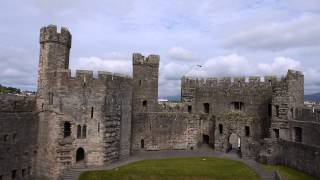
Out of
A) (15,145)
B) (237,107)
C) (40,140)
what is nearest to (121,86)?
(40,140)

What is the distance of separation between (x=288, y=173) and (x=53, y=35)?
2488 cm

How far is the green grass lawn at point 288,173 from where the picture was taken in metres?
30.8

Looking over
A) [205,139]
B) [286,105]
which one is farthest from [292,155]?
[205,139]

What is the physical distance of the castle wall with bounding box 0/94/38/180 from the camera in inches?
1169

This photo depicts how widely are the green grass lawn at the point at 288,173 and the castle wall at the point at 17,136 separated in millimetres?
21598

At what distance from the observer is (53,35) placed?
35.2 meters

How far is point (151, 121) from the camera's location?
44219 millimetres

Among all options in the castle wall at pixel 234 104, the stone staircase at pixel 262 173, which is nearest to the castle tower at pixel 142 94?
the castle wall at pixel 234 104

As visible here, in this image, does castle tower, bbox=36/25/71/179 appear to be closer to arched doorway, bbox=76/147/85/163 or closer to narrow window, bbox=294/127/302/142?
arched doorway, bbox=76/147/85/163

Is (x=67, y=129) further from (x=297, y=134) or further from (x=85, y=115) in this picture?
(x=297, y=134)

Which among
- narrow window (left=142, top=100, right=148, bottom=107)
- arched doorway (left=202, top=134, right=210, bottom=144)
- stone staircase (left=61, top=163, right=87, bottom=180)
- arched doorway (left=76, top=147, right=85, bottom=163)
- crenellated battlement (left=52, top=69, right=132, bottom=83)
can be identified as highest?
crenellated battlement (left=52, top=69, right=132, bottom=83)

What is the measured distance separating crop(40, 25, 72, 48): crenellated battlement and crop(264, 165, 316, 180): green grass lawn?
22.9 m

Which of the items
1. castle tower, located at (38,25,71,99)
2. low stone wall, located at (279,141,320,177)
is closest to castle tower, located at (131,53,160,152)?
castle tower, located at (38,25,71,99)

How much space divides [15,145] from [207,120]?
23538mm
